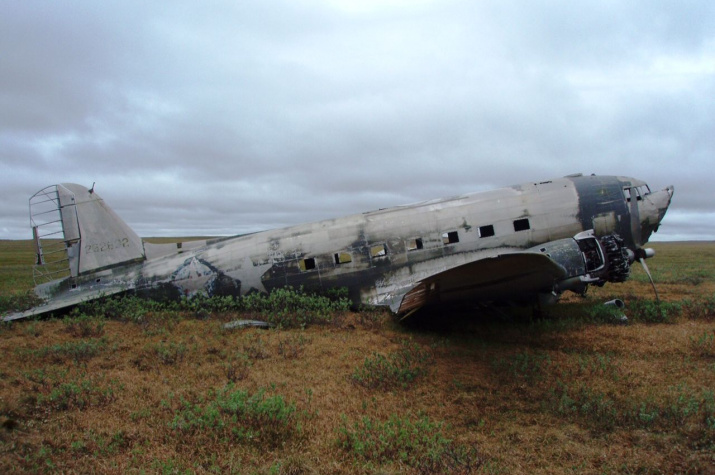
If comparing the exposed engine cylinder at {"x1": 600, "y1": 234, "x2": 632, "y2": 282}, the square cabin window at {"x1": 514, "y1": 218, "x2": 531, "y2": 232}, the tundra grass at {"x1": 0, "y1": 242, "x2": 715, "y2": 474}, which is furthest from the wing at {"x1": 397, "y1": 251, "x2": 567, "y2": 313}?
the square cabin window at {"x1": 514, "y1": 218, "x2": 531, "y2": 232}

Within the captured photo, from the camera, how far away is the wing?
7098mm

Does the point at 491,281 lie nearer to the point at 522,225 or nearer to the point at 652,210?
the point at 522,225

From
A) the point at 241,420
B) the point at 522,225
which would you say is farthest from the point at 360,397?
the point at 522,225

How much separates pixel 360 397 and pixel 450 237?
5.93 meters

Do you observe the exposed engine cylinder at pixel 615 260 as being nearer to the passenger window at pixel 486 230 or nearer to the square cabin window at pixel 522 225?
the square cabin window at pixel 522 225

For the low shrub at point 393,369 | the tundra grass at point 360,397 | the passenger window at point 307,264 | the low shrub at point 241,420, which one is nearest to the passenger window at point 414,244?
the tundra grass at point 360,397

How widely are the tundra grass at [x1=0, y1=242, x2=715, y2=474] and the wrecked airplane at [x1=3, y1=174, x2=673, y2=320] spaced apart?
1.55m

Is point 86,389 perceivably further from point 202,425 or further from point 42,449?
point 202,425

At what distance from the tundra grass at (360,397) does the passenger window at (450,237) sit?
233 cm

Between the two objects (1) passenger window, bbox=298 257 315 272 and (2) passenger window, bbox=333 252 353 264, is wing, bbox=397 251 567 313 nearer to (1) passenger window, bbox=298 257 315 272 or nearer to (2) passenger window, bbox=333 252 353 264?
(2) passenger window, bbox=333 252 353 264

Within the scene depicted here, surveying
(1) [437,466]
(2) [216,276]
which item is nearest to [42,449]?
(1) [437,466]

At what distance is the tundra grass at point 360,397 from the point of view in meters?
4.33

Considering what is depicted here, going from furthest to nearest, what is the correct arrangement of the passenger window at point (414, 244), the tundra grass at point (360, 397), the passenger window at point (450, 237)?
the passenger window at point (414, 244)
the passenger window at point (450, 237)
the tundra grass at point (360, 397)

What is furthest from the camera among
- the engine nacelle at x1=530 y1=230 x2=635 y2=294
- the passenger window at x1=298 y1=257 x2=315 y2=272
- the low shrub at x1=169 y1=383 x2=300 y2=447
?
the passenger window at x1=298 y1=257 x2=315 y2=272
